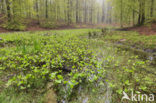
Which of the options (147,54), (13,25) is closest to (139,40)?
(147,54)

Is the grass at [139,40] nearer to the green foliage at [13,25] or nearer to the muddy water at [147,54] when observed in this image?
the muddy water at [147,54]

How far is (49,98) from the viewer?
2.07 metres

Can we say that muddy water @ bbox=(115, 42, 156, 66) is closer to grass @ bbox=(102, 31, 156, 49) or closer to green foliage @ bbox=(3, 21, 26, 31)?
grass @ bbox=(102, 31, 156, 49)

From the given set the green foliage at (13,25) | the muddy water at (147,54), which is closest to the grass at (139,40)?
the muddy water at (147,54)

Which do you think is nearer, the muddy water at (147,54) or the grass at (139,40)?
the muddy water at (147,54)

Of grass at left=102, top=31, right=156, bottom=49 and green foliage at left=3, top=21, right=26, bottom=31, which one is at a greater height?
green foliage at left=3, top=21, right=26, bottom=31

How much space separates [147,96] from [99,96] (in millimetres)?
1295

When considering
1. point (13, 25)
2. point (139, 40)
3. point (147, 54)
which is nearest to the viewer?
point (147, 54)

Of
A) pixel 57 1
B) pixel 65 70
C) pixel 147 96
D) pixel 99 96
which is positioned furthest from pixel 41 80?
pixel 57 1

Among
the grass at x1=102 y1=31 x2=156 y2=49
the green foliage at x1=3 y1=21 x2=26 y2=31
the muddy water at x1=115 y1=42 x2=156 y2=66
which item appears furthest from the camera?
the green foliage at x1=3 y1=21 x2=26 y2=31

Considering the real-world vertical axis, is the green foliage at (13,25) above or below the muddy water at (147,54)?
above

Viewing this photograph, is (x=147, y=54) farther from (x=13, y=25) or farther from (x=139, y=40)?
(x=13, y=25)

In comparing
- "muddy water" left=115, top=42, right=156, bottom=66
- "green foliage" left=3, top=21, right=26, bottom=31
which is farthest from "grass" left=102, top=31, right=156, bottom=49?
"green foliage" left=3, top=21, right=26, bottom=31

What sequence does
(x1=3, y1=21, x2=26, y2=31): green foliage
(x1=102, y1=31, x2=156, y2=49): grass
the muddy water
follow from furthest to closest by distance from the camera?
(x1=3, y1=21, x2=26, y2=31): green foliage, (x1=102, y1=31, x2=156, y2=49): grass, the muddy water
